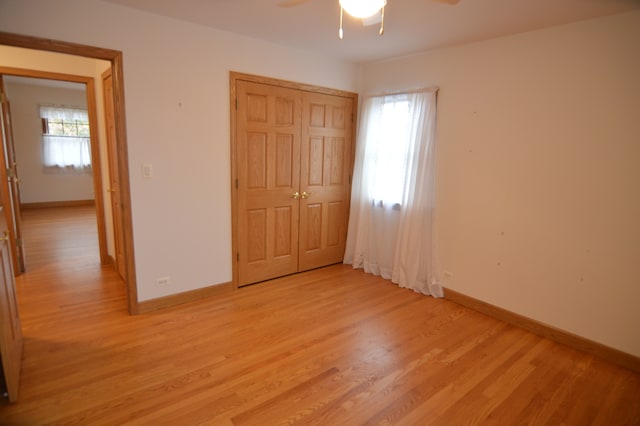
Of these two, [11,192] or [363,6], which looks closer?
[363,6]

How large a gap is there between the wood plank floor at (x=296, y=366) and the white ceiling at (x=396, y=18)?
244 cm

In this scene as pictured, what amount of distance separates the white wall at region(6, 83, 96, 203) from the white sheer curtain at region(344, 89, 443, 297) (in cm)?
722

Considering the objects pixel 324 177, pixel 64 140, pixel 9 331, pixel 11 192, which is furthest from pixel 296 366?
pixel 64 140

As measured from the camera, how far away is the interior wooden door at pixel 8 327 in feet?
5.96

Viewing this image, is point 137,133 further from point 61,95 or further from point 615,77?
point 61,95

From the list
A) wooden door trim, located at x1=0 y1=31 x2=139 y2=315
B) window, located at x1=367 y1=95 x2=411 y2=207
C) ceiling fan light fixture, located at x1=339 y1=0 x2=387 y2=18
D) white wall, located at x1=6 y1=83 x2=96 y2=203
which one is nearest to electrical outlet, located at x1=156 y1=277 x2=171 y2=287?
wooden door trim, located at x1=0 y1=31 x2=139 y2=315

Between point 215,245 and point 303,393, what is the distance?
5.76 ft

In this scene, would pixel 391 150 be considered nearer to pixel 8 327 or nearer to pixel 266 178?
pixel 266 178

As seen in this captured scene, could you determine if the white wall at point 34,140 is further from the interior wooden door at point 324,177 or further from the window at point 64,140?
the interior wooden door at point 324,177

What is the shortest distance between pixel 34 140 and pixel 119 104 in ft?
21.8

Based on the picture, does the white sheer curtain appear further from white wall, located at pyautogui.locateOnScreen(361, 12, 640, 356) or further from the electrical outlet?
the electrical outlet

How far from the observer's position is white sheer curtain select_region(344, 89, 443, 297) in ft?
11.5

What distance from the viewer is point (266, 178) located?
3.60m

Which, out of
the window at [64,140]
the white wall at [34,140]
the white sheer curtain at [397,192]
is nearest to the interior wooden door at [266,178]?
the white sheer curtain at [397,192]
